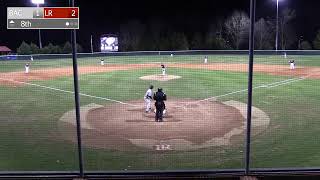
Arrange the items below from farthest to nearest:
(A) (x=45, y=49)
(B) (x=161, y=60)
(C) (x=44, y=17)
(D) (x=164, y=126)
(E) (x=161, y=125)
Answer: (B) (x=161, y=60) → (A) (x=45, y=49) → (E) (x=161, y=125) → (D) (x=164, y=126) → (C) (x=44, y=17)

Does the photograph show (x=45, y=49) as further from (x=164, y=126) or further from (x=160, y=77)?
(x=164, y=126)

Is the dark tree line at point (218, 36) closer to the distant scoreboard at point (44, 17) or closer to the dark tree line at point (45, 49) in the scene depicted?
the dark tree line at point (45, 49)

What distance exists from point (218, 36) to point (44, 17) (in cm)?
3073

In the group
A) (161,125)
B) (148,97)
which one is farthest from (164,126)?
(148,97)

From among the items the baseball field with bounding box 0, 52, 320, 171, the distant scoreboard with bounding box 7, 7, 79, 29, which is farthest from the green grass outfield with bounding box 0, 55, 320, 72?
the distant scoreboard with bounding box 7, 7, 79, 29

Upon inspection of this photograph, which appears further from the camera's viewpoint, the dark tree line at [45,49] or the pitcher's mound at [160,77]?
the dark tree line at [45,49]

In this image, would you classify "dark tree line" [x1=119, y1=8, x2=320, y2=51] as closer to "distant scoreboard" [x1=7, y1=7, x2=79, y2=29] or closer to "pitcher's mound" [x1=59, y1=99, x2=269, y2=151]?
"pitcher's mound" [x1=59, y1=99, x2=269, y2=151]

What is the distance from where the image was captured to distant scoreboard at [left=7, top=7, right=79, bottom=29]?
4.34 metres

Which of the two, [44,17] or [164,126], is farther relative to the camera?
[164,126]

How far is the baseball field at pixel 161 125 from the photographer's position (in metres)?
8.34

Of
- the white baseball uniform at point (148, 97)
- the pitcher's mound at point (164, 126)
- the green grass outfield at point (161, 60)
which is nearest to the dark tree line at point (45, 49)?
the green grass outfield at point (161, 60)

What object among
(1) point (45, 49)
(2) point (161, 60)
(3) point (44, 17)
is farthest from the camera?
(2) point (161, 60)

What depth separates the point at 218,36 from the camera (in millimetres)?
34250

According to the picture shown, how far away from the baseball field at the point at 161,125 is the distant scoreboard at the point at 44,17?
12.9ft
